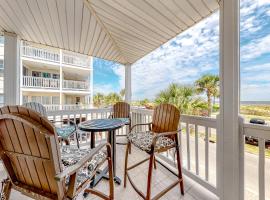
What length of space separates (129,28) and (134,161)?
248cm

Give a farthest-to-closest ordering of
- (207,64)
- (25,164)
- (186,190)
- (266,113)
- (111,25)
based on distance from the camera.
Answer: (207,64), (111,25), (186,190), (266,113), (25,164)

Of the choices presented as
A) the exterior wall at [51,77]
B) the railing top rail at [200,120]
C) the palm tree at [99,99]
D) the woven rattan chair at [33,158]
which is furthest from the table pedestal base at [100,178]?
the palm tree at [99,99]

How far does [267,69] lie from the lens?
1434mm

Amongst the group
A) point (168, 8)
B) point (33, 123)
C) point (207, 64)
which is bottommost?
point (33, 123)

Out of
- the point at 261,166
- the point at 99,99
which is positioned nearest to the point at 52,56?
the point at 99,99

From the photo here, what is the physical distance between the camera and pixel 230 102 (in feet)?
4.87

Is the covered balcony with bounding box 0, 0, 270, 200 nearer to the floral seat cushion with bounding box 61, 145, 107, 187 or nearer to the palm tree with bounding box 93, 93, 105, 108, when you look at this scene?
the floral seat cushion with bounding box 61, 145, 107, 187

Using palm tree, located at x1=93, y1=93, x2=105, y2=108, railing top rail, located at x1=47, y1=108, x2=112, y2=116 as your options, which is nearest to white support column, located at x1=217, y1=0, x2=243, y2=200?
railing top rail, located at x1=47, y1=108, x2=112, y2=116

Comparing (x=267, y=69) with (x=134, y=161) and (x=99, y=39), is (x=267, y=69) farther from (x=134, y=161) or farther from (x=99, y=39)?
(x=99, y=39)

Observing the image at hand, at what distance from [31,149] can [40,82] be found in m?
9.58

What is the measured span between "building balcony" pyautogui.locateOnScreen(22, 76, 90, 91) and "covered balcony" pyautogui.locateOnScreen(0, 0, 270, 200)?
670 cm

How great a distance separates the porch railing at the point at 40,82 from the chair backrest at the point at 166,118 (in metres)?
9.04

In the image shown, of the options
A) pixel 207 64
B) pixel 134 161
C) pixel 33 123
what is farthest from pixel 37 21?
pixel 207 64

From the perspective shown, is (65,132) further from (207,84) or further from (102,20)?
(207,84)
